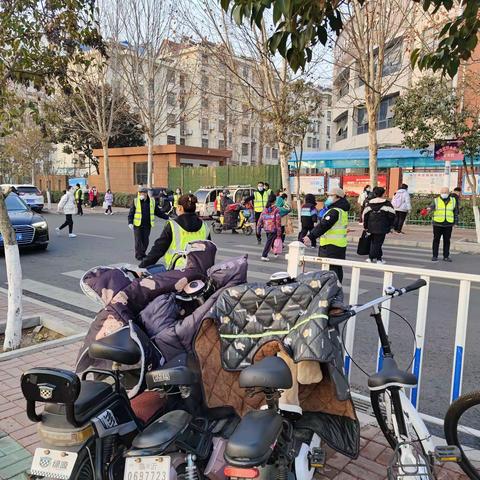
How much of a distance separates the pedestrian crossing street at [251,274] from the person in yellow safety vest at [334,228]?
71cm

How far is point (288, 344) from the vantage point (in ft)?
8.46

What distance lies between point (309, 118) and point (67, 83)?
12855 mm

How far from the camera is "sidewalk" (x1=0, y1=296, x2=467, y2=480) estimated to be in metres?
2.69

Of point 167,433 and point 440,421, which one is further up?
point 167,433

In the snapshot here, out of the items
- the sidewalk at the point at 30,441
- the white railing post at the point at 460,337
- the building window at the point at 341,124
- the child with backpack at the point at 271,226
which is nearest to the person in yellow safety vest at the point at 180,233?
the sidewalk at the point at 30,441

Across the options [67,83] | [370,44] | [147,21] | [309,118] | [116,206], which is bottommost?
[116,206]

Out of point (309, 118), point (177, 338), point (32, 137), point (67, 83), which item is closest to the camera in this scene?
point (177, 338)

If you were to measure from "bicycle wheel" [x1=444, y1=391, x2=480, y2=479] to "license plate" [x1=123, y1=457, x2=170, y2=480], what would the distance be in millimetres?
1729

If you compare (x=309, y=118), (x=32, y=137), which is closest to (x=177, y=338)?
(x=309, y=118)

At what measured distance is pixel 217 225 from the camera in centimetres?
1769

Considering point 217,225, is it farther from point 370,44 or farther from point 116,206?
point 116,206

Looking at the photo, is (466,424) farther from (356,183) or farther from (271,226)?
(356,183)

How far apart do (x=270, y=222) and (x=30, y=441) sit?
8.61 metres

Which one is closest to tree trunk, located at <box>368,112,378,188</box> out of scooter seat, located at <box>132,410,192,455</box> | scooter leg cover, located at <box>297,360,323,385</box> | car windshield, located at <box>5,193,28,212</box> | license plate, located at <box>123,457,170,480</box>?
car windshield, located at <box>5,193,28,212</box>
